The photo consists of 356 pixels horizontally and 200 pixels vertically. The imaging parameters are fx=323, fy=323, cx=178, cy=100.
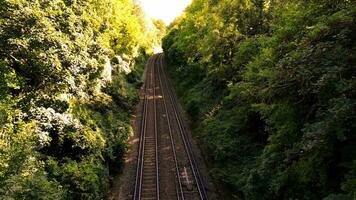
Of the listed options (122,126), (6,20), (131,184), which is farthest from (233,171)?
(6,20)

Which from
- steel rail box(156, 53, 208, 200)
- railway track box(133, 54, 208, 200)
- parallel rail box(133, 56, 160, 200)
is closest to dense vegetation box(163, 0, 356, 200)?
steel rail box(156, 53, 208, 200)

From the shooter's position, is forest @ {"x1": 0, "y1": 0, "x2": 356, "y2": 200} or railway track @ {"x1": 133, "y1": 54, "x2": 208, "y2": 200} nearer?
forest @ {"x1": 0, "y1": 0, "x2": 356, "y2": 200}

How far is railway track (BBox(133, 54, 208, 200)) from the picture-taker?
17.2 metres

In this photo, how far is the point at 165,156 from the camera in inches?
856

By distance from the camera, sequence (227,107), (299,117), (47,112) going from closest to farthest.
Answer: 1. (299,117)
2. (47,112)
3. (227,107)

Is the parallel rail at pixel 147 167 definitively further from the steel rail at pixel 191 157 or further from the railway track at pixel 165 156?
the steel rail at pixel 191 157

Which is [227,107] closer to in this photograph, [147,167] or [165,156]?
[165,156]

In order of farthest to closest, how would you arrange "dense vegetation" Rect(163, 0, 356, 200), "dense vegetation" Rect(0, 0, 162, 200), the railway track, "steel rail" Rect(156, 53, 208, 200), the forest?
1. the railway track
2. "steel rail" Rect(156, 53, 208, 200)
3. "dense vegetation" Rect(0, 0, 162, 200)
4. the forest
5. "dense vegetation" Rect(163, 0, 356, 200)

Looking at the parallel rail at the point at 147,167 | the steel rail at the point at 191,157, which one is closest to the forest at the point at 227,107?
the steel rail at the point at 191,157

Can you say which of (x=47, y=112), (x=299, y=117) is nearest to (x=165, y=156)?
(x=47, y=112)

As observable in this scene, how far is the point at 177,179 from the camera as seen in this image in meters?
18.5

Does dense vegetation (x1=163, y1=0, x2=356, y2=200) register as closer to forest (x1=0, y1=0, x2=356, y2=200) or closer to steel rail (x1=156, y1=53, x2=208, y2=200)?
forest (x1=0, y1=0, x2=356, y2=200)

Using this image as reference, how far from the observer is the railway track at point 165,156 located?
17.2m

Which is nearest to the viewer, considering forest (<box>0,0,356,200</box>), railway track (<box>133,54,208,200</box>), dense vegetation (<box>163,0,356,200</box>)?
dense vegetation (<box>163,0,356,200</box>)
